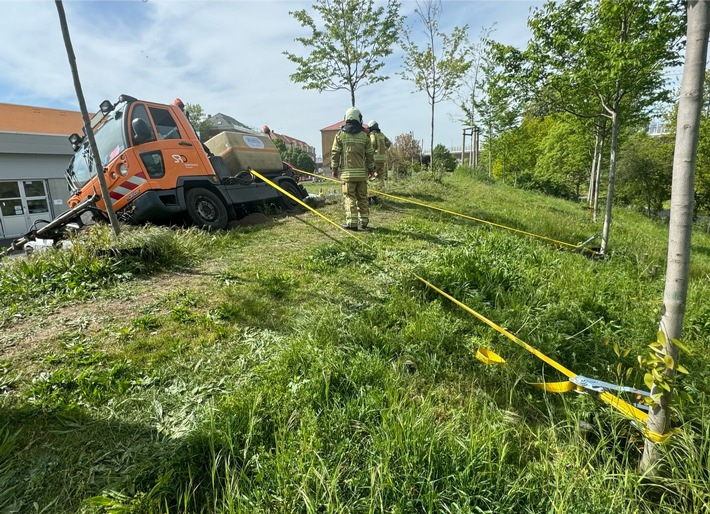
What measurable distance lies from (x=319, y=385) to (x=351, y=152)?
5.04 metres

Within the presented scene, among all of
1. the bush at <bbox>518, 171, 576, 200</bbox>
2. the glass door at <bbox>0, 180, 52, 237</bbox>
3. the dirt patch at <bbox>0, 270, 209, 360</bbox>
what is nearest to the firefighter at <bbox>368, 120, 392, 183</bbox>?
the dirt patch at <bbox>0, 270, 209, 360</bbox>

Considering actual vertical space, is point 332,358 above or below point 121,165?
below

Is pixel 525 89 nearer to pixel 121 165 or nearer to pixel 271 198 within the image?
pixel 271 198

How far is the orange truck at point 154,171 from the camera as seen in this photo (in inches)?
223

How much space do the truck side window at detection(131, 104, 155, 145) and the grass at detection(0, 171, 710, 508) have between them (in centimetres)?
214

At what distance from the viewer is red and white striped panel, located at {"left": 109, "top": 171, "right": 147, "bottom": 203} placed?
567 cm

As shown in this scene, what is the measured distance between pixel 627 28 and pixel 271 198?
7.18m

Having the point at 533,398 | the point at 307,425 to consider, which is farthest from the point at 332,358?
the point at 533,398

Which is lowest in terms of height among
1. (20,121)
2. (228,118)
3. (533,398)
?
(533,398)

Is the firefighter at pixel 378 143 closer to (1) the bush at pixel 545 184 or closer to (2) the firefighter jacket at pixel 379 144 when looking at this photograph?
(2) the firefighter jacket at pixel 379 144

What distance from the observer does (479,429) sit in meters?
1.93

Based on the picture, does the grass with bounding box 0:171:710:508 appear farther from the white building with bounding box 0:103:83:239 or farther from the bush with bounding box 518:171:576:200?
the bush with bounding box 518:171:576:200

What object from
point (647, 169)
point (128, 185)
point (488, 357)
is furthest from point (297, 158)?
point (488, 357)

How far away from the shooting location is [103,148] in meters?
6.03
